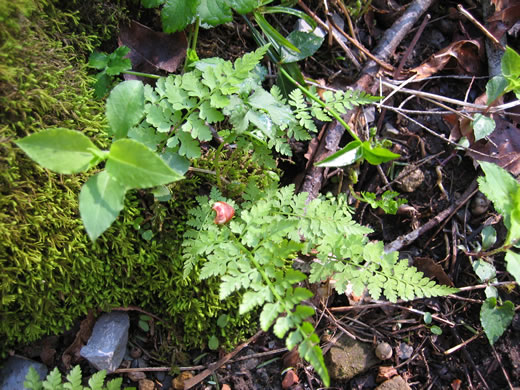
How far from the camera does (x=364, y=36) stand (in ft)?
10.6

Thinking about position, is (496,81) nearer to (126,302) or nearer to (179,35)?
(179,35)

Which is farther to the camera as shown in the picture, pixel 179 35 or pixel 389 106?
pixel 389 106

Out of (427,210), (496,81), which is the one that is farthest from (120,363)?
(496,81)

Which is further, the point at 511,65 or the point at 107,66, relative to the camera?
the point at 511,65

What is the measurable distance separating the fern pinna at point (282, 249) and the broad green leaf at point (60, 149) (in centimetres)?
71

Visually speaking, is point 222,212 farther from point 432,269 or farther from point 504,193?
point 504,193

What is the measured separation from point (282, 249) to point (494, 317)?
5.56 ft

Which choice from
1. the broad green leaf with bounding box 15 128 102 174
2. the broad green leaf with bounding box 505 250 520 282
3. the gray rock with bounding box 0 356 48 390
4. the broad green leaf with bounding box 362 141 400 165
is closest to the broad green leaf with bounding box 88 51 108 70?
the broad green leaf with bounding box 15 128 102 174

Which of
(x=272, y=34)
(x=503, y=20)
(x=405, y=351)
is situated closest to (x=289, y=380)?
(x=405, y=351)

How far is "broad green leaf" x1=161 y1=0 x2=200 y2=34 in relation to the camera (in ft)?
7.77

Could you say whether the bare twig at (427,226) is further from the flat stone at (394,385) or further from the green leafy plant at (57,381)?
the green leafy plant at (57,381)

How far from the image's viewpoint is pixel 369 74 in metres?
3.03

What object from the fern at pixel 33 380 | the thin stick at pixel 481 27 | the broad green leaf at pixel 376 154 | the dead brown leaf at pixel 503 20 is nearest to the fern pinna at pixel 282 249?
the broad green leaf at pixel 376 154

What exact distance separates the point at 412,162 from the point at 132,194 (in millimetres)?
2010
